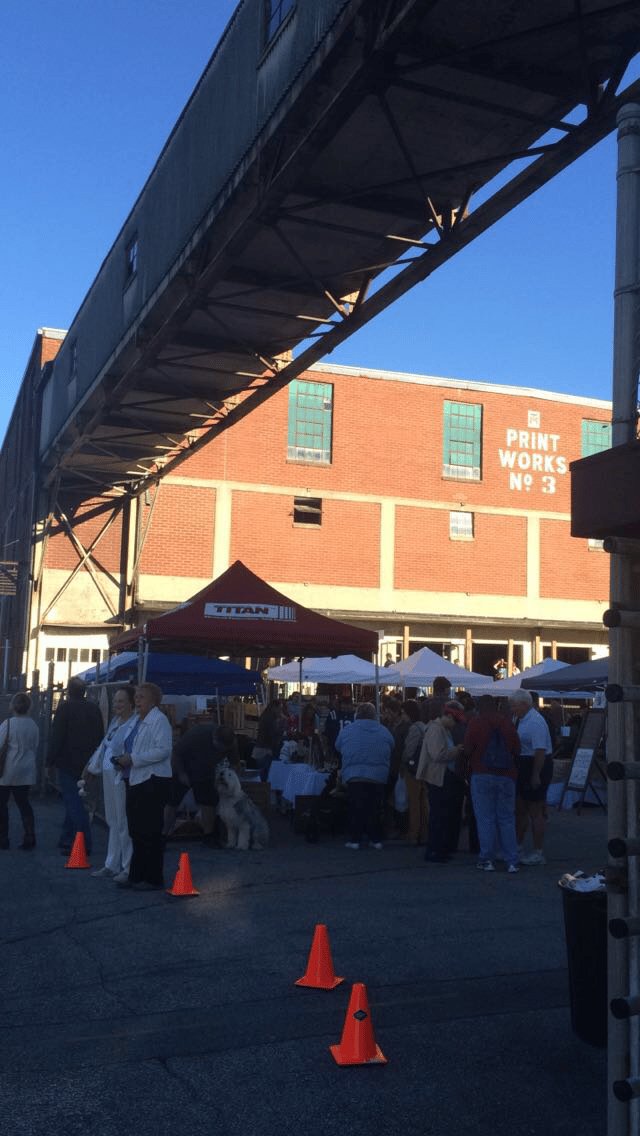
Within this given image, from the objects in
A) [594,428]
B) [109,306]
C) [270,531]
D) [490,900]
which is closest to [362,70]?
[490,900]

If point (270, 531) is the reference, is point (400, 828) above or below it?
below

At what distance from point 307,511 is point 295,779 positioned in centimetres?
1945

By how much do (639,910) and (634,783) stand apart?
0.46m

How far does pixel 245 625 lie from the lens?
47.7 ft

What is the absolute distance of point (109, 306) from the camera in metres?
22.5

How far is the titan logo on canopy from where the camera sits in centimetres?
1452

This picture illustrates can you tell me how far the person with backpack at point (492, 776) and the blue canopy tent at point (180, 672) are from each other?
27.0ft

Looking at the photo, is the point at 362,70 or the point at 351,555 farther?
the point at 351,555

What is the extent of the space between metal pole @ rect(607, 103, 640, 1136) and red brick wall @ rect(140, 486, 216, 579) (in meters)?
27.6

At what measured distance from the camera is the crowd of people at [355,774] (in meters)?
10.4

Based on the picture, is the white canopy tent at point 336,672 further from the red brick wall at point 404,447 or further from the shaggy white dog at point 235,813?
the red brick wall at point 404,447

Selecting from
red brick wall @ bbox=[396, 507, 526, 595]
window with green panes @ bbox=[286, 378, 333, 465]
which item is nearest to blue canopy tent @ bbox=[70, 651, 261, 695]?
window with green panes @ bbox=[286, 378, 333, 465]

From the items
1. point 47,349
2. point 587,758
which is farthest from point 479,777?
point 47,349

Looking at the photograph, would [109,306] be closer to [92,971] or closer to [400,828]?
[400,828]
